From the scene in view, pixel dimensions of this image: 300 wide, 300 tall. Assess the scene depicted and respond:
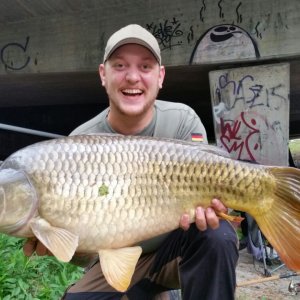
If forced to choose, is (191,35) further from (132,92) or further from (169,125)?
(132,92)

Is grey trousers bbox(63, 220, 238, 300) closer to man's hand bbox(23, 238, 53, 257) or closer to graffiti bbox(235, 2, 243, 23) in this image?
man's hand bbox(23, 238, 53, 257)

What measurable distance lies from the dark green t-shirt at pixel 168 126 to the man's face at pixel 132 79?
11 centimetres

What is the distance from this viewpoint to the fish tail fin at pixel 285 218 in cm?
162

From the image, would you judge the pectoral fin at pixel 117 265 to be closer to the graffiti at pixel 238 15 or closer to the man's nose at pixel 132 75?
the man's nose at pixel 132 75

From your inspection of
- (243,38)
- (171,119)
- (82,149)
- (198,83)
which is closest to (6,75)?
(198,83)

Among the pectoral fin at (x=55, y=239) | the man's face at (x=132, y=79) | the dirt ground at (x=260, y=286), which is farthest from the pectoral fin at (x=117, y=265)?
the dirt ground at (x=260, y=286)

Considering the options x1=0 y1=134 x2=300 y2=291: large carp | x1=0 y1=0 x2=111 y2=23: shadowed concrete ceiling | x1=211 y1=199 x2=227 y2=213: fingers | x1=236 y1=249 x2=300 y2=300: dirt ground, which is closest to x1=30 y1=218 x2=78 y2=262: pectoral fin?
x1=0 y1=134 x2=300 y2=291: large carp

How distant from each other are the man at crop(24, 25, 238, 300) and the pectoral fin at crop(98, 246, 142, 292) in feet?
0.78

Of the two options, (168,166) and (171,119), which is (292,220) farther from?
(171,119)

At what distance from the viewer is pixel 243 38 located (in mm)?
5320

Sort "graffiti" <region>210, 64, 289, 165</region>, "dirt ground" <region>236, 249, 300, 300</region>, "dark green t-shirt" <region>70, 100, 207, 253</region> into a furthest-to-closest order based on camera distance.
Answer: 1. "graffiti" <region>210, 64, 289, 165</region>
2. "dirt ground" <region>236, 249, 300, 300</region>
3. "dark green t-shirt" <region>70, 100, 207, 253</region>

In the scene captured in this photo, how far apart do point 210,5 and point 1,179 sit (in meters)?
4.52

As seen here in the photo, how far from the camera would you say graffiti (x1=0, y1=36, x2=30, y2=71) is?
21.0 feet

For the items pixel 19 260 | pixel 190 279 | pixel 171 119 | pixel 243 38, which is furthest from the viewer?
pixel 243 38
